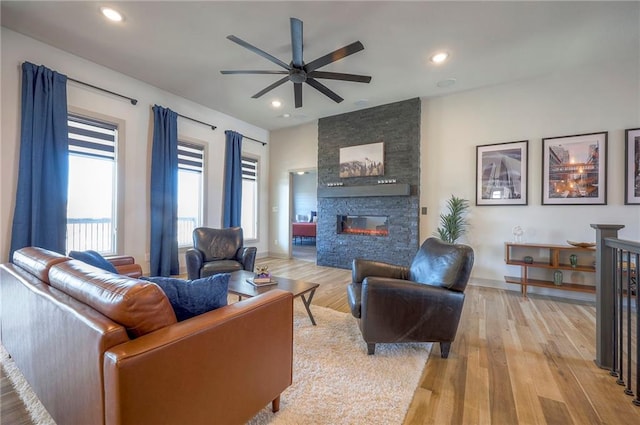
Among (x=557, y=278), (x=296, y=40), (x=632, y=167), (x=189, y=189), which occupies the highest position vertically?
(x=296, y=40)

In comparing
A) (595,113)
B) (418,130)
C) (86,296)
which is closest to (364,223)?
(418,130)

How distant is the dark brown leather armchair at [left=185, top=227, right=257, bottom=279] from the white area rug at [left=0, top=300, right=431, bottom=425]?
1528mm

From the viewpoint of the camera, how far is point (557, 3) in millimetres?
2361

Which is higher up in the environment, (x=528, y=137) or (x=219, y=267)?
(x=528, y=137)

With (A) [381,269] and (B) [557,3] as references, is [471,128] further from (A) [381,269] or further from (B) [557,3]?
(A) [381,269]

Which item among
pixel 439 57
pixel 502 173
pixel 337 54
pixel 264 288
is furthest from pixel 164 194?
pixel 502 173

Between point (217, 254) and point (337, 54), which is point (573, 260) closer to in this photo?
point (337, 54)

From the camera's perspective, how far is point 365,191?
4.88 metres

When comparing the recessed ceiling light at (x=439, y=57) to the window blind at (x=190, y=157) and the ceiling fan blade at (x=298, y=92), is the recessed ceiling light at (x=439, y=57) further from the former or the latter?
the window blind at (x=190, y=157)

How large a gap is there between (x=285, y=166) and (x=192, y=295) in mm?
5171

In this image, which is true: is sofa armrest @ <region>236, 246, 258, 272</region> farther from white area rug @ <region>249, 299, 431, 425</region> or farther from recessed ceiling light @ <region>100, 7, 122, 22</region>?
recessed ceiling light @ <region>100, 7, 122, 22</region>

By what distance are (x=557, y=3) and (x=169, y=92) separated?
5.04 metres

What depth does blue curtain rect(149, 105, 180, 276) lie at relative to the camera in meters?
4.03

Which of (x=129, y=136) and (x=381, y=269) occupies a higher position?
(x=129, y=136)
